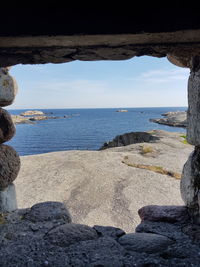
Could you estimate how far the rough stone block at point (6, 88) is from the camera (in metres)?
3.42

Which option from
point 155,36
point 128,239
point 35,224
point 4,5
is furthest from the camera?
point 35,224

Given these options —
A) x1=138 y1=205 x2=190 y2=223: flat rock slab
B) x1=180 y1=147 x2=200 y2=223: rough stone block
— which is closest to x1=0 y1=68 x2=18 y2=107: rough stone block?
x1=138 y1=205 x2=190 y2=223: flat rock slab

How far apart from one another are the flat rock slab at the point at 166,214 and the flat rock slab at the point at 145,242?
470 millimetres

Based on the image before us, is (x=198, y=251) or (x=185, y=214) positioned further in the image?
(x=185, y=214)

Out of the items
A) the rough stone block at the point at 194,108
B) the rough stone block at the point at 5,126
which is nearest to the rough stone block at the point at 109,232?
the rough stone block at the point at 194,108

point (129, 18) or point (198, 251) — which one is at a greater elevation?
point (129, 18)

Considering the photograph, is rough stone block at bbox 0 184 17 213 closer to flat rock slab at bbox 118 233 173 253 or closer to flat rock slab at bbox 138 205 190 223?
flat rock slab at bbox 118 233 173 253

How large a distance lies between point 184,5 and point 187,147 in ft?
45.7

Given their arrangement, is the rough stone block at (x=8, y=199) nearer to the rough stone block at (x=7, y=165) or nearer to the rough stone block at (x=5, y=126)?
the rough stone block at (x=7, y=165)

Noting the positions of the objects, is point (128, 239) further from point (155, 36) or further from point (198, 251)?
point (155, 36)

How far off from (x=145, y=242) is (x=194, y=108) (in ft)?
5.20

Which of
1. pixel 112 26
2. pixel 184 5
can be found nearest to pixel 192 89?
pixel 184 5

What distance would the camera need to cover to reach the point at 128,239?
2.91m

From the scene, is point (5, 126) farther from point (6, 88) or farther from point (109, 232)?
point (109, 232)
